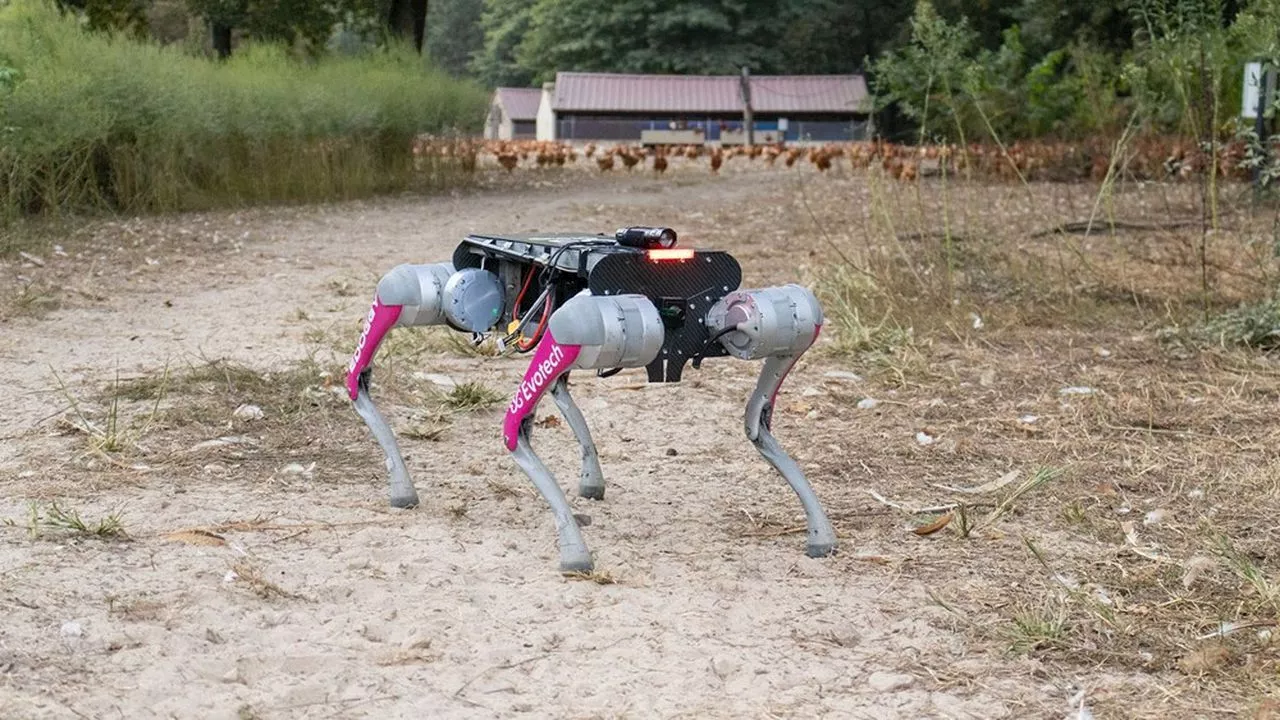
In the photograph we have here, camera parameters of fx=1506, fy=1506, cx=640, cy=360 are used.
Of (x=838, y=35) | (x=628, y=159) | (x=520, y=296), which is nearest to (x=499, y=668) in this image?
(x=520, y=296)

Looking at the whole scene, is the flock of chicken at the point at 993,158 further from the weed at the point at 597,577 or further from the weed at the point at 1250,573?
the weed at the point at 597,577

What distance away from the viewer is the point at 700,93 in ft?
97.2

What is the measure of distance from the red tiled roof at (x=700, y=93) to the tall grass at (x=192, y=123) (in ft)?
47.3

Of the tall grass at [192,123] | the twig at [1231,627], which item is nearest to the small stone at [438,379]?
the twig at [1231,627]

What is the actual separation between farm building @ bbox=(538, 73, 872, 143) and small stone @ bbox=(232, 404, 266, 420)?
24296 mm

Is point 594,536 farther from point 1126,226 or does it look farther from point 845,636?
point 1126,226

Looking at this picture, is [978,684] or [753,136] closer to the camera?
[978,684]

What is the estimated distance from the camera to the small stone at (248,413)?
177 inches

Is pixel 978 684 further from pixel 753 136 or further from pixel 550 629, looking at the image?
pixel 753 136

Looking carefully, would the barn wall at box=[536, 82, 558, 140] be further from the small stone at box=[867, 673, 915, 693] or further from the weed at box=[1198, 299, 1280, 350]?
the small stone at box=[867, 673, 915, 693]

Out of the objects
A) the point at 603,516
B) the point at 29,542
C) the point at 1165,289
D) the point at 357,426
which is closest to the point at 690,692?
the point at 603,516

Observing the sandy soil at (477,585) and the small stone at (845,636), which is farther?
the small stone at (845,636)

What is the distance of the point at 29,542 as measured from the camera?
316cm

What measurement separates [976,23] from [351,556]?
26511mm
